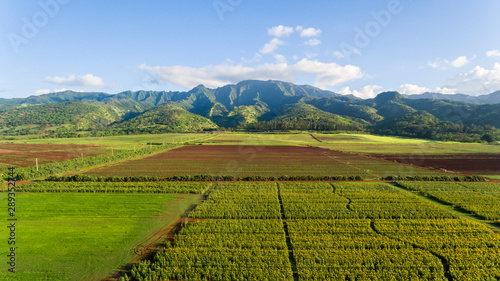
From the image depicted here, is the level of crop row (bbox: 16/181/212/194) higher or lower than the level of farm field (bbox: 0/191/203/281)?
higher

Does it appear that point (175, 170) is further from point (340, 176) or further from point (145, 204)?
point (340, 176)

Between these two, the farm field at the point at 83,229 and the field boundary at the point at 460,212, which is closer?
the farm field at the point at 83,229

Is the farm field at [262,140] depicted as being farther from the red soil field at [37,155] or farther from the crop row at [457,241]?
the crop row at [457,241]

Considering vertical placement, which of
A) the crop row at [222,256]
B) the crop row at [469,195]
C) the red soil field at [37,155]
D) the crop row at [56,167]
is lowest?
the crop row at [469,195]

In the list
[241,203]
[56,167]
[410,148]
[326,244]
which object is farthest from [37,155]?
[410,148]

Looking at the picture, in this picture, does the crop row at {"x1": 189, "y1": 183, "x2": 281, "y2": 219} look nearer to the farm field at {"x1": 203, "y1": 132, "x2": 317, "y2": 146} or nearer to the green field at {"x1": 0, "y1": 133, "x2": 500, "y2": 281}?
the green field at {"x1": 0, "y1": 133, "x2": 500, "y2": 281}

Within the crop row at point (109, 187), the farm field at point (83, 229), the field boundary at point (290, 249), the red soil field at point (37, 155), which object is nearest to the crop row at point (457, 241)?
the field boundary at point (290, 249)

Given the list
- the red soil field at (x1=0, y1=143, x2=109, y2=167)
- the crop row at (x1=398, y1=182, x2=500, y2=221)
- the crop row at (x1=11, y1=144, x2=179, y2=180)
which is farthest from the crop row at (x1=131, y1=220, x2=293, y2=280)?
the red soil field at (x1=0, y1=143, x2=109, y2=167)

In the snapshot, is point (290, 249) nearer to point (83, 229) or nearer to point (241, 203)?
point (241, 203)
